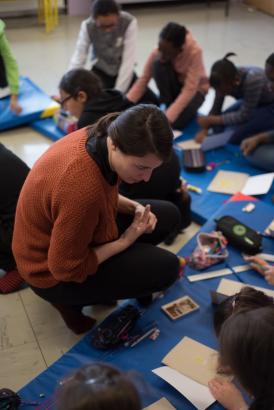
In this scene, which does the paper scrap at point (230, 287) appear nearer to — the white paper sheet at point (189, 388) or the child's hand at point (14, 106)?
the white paper sheet at point (189, 388)

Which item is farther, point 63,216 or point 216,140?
point 216,140

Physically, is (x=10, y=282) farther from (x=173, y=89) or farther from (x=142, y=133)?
(x=173, y=89)

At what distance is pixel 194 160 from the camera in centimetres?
273

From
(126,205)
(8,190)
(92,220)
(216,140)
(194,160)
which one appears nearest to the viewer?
(92,220)

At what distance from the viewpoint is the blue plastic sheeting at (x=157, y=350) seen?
1.54 m

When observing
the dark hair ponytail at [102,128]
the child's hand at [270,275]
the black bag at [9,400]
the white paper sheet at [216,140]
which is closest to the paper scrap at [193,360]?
the child's hand at [270,275]

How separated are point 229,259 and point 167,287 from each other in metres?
0.40

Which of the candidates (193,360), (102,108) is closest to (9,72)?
(102,108)

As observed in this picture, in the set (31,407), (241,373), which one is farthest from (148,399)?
(241,373)

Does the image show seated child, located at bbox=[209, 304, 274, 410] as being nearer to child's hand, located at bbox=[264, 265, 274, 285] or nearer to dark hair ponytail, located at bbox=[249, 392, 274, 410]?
dark hair ponytail, located at bbox=[249, 392, 274, 410]

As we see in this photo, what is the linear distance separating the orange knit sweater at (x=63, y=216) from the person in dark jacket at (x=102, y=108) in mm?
491

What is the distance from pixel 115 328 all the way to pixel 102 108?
0.98m

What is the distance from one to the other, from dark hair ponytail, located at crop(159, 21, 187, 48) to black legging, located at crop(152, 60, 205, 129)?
9.5 inches

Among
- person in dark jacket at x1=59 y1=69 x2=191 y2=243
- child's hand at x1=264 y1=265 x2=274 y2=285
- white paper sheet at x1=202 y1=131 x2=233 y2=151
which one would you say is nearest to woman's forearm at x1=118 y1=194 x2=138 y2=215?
person in dark jacket at x1=59 y1=69 x2=191 y2=243
